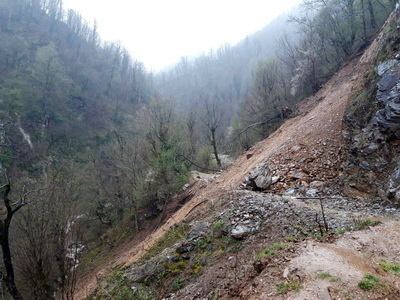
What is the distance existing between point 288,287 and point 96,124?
178 ft

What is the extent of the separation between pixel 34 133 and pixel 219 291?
148 ft

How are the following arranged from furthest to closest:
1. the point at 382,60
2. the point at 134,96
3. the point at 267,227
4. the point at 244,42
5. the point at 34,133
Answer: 1. the point at 244,42
2. the point at 134,96
3. the point at 34,133
4. the point at 382,60
5. the point at 267,227

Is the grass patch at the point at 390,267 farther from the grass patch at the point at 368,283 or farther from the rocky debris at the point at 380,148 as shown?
the rocky debris at the point at 380,148

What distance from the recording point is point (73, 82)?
193 ft

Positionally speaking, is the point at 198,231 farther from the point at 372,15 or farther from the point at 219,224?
the point at 372,15

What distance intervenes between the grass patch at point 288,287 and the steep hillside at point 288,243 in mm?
16

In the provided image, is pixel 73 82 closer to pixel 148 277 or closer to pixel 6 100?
pixel 6 100

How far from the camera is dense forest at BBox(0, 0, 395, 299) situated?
38.3ft

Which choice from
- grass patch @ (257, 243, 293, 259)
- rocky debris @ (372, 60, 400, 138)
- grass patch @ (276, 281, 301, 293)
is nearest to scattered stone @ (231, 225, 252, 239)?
grass patch @ (257, 243, 293, 259)

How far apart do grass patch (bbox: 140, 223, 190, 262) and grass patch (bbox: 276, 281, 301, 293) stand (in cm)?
504

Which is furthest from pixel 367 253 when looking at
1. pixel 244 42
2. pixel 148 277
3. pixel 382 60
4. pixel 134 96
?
pixel 244 42

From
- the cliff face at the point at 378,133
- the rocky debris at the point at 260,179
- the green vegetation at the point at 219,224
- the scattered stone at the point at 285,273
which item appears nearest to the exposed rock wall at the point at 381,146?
the cliff face at the point at 378,133

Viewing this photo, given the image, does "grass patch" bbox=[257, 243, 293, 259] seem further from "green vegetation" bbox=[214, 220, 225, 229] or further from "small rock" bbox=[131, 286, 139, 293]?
"small rock" bbox=[131, 286, 139, 293]

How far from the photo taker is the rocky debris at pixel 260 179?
1105cm
